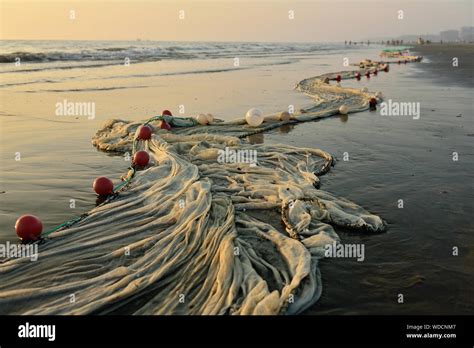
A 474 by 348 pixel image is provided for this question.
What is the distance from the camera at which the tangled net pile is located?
425 centimetres

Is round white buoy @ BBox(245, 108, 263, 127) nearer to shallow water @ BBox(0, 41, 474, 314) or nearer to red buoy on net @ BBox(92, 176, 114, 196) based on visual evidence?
shallow water @ BBox(0, 41, 474, 314)

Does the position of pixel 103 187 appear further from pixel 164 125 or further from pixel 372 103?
pixel 372 103

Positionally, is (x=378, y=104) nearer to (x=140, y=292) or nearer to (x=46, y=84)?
(x=140, y=292)

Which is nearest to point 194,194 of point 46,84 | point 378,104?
point 378,104

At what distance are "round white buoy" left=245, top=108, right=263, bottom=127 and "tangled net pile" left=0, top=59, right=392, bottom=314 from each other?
3.98 m

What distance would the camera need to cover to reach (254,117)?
1226cm

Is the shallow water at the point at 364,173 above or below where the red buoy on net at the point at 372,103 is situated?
below

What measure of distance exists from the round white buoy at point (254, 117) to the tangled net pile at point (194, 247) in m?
3.98

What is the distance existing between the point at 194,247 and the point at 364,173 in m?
4.50

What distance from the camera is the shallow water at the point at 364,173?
4645 millimetres

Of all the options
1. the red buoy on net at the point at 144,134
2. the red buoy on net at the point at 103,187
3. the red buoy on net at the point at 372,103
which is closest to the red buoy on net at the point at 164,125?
the red buoy on net at the point at 144,134

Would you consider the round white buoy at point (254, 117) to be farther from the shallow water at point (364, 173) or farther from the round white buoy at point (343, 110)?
the round white buoy at point (343, 110)

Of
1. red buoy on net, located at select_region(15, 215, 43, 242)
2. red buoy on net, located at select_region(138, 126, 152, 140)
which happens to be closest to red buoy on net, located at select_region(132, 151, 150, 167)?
red buoy on net, located at select_region(138, 126, 152, 140)

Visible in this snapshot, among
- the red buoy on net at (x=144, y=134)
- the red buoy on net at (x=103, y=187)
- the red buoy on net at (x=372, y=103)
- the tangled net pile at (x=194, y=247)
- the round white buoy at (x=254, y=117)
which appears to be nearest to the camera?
the tangled net pile at (x=194, y=247)
